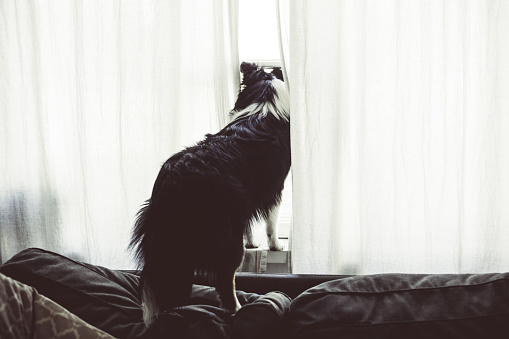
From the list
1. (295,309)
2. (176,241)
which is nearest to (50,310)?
(176,241)

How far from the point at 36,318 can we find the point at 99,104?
0.82 metres

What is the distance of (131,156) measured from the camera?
2012 millimetres

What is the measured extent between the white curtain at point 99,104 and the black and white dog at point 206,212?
0.29m

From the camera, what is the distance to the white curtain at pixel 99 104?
196 cm

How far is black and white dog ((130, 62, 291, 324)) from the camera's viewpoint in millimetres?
1530

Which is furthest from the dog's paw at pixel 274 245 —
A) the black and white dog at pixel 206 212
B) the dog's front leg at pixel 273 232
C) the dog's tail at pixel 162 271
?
the dog's tail at pixel 162 271

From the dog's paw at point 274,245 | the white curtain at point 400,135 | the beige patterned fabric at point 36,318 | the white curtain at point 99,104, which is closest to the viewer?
the beige patterned fabric at point 36,318

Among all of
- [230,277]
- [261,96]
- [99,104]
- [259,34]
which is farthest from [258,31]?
[230,277]

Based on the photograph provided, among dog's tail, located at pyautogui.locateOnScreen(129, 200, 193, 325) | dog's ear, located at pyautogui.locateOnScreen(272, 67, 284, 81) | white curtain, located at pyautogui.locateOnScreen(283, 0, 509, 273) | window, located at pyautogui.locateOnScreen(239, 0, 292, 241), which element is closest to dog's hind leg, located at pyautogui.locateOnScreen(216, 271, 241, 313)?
dog's tail, located at pyautogui.locateOnScreen(129, 200, 193, 325)

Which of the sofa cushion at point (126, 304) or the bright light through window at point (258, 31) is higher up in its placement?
the bright light through window at point (258, 31)

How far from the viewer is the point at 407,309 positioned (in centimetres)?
150

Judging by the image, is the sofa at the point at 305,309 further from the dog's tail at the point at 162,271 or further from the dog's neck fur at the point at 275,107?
the dog's neck fur at the point at 275,107

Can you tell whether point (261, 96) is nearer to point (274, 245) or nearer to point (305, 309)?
point (274, 245)

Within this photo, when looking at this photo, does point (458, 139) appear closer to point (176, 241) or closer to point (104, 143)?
point (176, 241)
